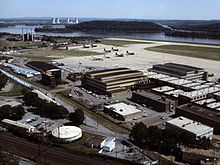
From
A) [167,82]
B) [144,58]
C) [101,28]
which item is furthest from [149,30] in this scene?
[167,82]

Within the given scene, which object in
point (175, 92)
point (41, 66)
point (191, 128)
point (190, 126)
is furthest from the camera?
point (41, 66)

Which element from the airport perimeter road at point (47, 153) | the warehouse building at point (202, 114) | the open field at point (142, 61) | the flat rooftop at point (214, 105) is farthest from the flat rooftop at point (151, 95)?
the open field at point (142, 61)

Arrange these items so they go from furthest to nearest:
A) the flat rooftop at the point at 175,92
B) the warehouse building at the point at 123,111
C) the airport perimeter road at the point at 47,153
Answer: the flat rooftop at the point at 175,92 → the warehouse building at the point at 123,111 → the airport perimeter road at the point at 47,153

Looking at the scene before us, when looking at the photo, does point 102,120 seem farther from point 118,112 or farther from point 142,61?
point 142,61

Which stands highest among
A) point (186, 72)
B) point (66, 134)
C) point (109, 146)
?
point (186, 72)

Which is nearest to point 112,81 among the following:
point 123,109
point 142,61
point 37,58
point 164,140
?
point 123,109

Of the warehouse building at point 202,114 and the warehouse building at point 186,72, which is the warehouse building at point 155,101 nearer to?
the warehouse building at point 202,114

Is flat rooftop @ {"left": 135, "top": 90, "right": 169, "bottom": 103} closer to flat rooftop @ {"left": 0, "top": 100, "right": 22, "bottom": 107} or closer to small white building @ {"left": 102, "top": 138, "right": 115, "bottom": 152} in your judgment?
small white building @ {"left": 102, "top": 138, "right": 115, "bottom": 152}

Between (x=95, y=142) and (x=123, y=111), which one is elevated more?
(x=123, y=111)
